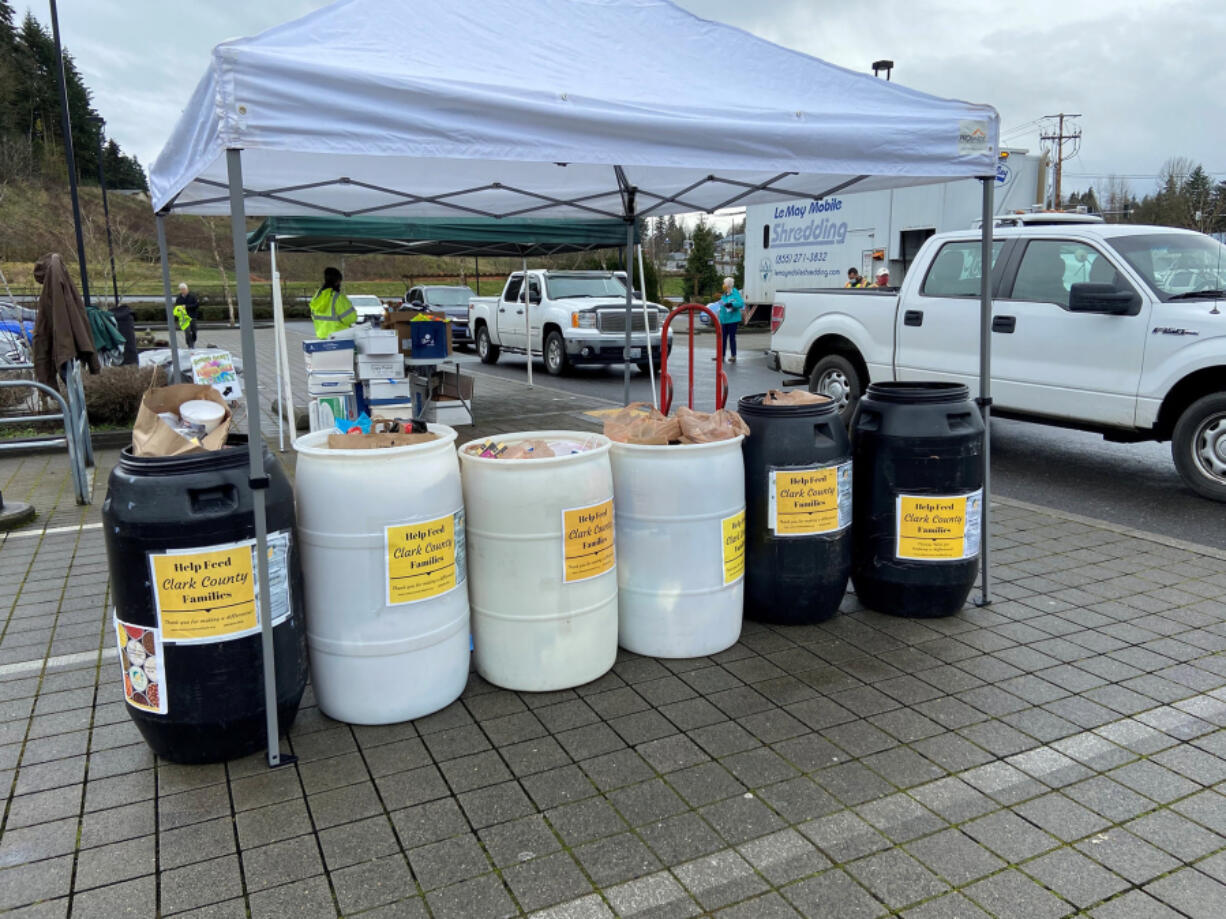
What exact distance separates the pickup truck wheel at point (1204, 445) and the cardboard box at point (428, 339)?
23.6 ft

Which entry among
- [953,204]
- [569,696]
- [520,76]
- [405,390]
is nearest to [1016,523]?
[569,696]

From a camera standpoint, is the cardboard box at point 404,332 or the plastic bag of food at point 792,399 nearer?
the plastic bag of food at point 792,399

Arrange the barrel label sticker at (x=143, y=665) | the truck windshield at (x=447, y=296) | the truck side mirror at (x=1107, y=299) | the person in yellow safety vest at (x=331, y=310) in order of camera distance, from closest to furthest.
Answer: the barrel label sticker at (x=143, y=665) < the truck side mirror at (x=1107, y=299) < the person in yellow safety vest at (x=331, y=310) < the truck windshield at (x=447, y=296)

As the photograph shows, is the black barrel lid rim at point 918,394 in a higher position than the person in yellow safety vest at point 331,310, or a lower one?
lower

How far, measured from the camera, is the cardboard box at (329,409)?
914 centimetres

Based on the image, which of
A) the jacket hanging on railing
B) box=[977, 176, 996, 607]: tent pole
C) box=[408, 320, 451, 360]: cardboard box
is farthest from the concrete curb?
the jacket hanging on railing

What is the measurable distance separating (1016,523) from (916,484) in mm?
2351

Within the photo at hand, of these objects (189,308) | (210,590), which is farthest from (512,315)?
(210,590)

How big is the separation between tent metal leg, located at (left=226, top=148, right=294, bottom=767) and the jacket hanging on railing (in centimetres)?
541

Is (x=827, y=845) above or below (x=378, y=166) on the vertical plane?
below

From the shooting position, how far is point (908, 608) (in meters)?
4.25

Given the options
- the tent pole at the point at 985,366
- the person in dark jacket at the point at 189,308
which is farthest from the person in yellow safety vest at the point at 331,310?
the person in dark jacket at the point at 189,308

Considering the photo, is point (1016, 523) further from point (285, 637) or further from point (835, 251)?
point (835, 251)

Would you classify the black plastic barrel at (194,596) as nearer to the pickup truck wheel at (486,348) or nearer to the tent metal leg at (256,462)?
the tent metal leg at (256,462)
